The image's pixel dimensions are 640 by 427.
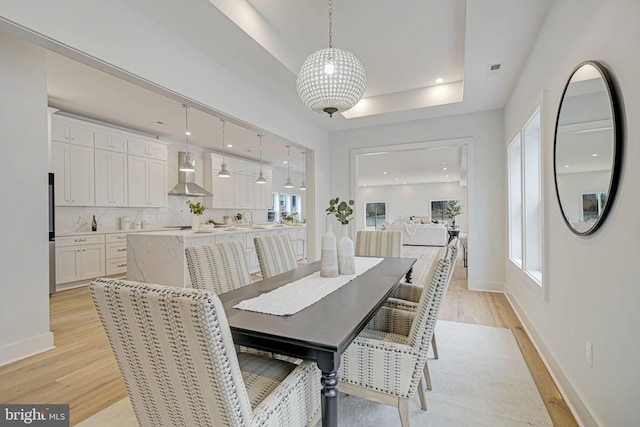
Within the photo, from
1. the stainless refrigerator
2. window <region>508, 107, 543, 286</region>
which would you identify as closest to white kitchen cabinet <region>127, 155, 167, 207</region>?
the stainless refrigerator

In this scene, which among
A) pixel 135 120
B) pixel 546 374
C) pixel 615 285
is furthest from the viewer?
pixel 135 120

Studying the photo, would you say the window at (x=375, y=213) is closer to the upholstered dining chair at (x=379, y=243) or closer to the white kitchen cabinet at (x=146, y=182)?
the white kitchen cabinet at (x=146, y=182)

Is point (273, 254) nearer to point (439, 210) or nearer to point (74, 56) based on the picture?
point (74, 56)

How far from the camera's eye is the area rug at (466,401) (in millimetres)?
1704

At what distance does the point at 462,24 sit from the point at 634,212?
2282 mm

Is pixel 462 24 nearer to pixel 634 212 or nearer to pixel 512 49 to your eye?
pixel 512 49

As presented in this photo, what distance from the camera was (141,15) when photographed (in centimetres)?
223

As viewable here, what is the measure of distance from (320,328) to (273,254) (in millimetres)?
1449

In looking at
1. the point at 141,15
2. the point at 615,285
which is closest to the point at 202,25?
the point at 141,15

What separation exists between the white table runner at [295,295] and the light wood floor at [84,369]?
4.07ft

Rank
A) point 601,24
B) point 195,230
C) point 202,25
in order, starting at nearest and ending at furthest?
point 601,24, point 202,25, point 195,230

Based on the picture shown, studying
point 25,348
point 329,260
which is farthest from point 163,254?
point 329,260

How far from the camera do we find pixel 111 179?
539 centimetres

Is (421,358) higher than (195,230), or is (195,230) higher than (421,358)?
(195,230)
